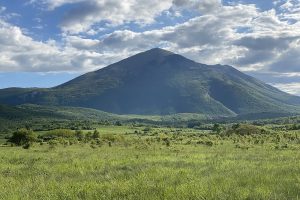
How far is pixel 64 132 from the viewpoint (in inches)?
3656

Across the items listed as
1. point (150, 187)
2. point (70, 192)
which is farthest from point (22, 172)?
A: point (150, 187)

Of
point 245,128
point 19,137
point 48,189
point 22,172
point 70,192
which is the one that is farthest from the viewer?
point 245,128

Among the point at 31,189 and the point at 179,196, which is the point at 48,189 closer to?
the point at 31,189

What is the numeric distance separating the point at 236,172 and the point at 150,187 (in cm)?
518

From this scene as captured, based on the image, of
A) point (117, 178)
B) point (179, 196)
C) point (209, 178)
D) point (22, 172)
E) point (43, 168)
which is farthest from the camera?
point (43, 168)

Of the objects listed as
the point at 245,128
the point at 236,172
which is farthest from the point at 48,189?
the point at 245,128

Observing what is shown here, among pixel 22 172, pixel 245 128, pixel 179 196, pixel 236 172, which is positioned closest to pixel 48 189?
pixel 179 196

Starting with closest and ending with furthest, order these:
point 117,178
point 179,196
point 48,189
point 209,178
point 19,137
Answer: point 179,196, point 48,189, point 209,178, point 117,178, point 19,137

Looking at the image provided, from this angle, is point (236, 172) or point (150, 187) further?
point (236, 172)

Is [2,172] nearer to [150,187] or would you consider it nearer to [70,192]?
[70,192]

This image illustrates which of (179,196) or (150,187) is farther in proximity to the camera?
(150,187)

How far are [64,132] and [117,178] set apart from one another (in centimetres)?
7699

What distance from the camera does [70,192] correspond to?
14.4 metres

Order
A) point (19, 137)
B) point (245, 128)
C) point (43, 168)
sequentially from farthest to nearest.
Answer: point (245, 128)
point (19, 137)
point (43, 168)
